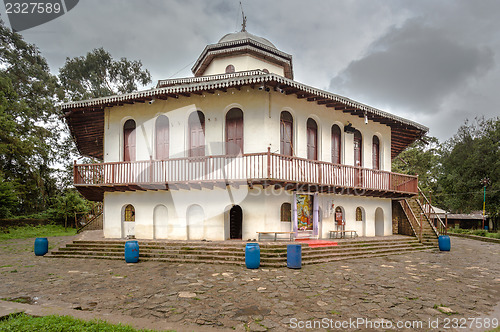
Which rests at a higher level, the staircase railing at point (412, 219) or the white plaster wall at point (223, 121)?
the white plaster wall at point (223, 121)

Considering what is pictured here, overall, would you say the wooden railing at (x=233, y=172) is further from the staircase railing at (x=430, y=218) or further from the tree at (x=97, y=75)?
the tree at (x=97, y=75)

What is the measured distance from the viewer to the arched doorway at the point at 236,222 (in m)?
14.7

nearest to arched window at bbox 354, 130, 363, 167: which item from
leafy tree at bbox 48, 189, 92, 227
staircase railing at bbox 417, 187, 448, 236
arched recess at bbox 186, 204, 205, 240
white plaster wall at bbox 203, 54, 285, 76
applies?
staircase railing at bbox 417, 187, 448, 236

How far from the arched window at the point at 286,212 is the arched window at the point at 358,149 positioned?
5473 mm

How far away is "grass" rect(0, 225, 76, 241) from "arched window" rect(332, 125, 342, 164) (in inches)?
790

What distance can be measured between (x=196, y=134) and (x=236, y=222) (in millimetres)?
4521

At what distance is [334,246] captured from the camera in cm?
1312

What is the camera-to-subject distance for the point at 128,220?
51.2 feet

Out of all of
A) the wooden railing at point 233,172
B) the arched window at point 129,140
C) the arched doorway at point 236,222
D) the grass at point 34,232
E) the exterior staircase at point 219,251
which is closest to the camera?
the exterior staircase at point 219,251

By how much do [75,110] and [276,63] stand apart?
1176 cm

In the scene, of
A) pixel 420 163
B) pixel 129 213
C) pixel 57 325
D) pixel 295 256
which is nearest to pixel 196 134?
pixel 129 213

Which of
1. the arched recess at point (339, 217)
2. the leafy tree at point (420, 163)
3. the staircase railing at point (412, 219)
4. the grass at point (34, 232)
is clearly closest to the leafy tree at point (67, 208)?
the grass at point (34, 232)

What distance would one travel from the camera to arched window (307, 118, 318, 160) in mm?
15641

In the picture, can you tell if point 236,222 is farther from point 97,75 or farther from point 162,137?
point 97,75
